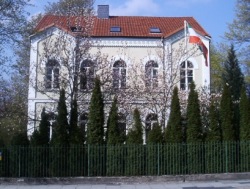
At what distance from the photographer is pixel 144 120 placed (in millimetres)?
29188

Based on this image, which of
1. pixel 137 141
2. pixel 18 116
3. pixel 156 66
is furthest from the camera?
pixel 156 66

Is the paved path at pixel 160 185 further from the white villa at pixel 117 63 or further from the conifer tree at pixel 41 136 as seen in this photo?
the white villa at pixel 117 63

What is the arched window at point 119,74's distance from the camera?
29641 millimetres

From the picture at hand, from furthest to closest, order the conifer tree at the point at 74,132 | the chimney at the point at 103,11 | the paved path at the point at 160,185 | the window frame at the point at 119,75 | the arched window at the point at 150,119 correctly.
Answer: the chimney at the point at 103,11
the window frame at the point at 119,75
the arched window at the point at 150,119
the conifer tree at the point at 74,132
the paved path at the point at 160,185

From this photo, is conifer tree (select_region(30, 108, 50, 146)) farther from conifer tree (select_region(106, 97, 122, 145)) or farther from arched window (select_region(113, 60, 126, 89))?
arched window (select_region(113, 60, 126, 89))

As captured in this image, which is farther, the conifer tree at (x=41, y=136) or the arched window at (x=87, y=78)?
the arched window at (x=87, y=78)

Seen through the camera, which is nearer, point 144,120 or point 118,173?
point 118,173

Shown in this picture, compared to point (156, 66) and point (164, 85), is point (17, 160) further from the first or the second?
point (156, 66)

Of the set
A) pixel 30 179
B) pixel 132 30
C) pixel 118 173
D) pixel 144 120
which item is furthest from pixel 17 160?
pixel 132 30

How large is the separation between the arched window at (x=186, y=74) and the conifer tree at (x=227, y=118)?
9.87m

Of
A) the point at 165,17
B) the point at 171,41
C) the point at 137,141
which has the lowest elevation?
Result: the point at 137,141

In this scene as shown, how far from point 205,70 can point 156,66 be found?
149 inches

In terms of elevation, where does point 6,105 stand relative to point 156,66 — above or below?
below

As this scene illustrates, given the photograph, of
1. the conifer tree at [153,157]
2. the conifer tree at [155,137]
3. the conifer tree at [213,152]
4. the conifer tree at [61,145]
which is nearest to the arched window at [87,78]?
the conifer tree at [61,145]
